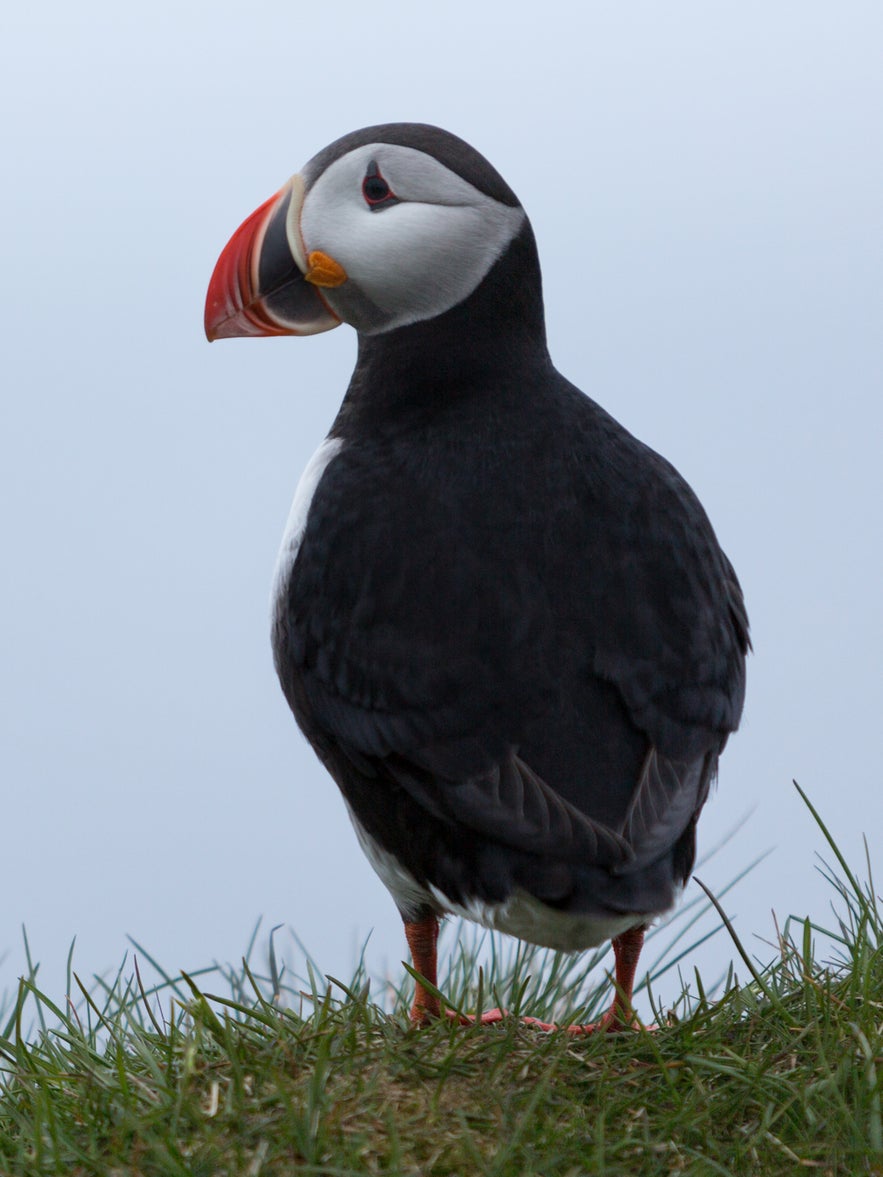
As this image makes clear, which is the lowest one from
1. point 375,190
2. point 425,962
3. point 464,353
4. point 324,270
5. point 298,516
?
point 425,962

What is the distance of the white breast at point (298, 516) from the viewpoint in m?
3.30

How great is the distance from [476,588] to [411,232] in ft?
3.08

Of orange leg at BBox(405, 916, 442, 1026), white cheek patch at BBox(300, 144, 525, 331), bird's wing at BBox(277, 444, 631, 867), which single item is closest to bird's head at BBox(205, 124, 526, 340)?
white cheek patch at BBox(300, 144, 525, 331)

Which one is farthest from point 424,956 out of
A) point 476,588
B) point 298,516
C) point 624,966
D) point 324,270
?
point 324,270

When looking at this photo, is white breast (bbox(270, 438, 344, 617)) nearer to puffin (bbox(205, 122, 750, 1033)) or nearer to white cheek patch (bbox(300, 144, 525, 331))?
puffin (bbox(205, 122, 750, 1033))

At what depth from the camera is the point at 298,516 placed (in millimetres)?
3344

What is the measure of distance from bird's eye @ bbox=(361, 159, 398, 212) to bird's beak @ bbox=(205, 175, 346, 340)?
0.55 feet

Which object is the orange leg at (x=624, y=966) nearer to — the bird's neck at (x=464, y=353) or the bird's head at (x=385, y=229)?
the bird's neck at (x=464, y=353)

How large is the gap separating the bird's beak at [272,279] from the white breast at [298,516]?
0.38 m

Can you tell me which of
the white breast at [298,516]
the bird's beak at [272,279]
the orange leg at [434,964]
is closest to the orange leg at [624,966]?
the orange leg at [434,964]

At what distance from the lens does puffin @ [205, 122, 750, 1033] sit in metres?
2.86

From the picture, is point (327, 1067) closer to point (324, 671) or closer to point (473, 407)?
point (324, 671)

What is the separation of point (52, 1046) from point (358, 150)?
2.12m

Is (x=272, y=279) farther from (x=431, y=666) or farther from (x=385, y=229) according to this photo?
(x=431, y=666)
